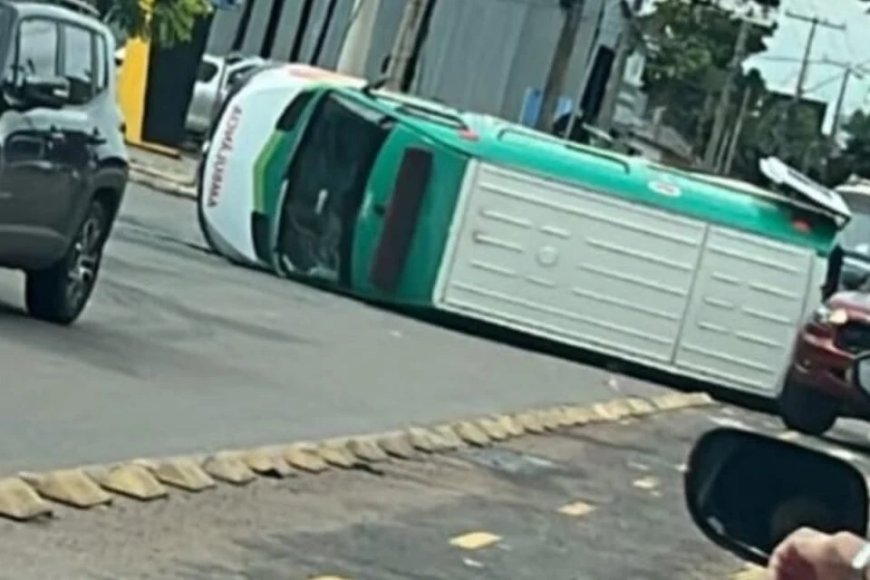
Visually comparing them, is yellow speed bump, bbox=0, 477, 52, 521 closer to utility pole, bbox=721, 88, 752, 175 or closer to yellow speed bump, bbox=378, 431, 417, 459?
yellow speed bump, bbox=378, 431, 417, 459

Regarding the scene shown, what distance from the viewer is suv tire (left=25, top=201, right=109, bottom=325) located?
16.1 meters

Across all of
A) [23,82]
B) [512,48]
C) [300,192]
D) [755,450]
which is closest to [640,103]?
[512,48]

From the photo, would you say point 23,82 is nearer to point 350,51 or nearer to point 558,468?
point 558,468

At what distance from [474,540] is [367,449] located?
216 cm

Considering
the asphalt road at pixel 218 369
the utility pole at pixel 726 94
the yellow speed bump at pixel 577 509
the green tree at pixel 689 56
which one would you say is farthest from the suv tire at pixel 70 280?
the utility pole at pixel 726 94

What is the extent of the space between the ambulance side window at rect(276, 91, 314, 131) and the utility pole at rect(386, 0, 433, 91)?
13.8 m

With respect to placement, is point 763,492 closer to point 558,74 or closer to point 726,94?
point 558,74

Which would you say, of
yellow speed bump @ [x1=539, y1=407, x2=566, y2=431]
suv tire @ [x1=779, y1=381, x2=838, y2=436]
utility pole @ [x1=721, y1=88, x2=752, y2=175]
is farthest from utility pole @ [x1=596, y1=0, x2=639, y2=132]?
yellow speed bump @ [x1=539, y1=407, x2=566, y2=431]

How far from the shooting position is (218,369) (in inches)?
615

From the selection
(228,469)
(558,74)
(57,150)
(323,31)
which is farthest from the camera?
(323,31)

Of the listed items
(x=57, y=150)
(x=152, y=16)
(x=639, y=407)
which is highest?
(x=152, y=16)

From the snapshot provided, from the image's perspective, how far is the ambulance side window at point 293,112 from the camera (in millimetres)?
25125

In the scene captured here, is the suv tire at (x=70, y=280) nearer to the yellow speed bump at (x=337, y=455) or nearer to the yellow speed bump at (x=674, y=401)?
the yellow speed bump at (x=337, y=455)

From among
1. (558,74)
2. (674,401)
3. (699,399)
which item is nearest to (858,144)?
(558,74)
